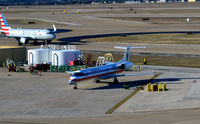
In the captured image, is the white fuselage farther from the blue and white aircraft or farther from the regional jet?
the blue and white aircraft

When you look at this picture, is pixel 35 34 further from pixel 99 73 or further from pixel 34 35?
Result: pixel 99 73

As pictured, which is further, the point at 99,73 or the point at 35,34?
the point at 35,34

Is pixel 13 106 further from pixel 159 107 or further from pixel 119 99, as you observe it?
pixel 159 107

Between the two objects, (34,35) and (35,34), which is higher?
(35,34)

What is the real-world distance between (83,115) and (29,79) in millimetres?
24117

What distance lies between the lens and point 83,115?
40.9 m

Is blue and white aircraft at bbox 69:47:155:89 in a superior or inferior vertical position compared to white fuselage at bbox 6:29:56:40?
inferior

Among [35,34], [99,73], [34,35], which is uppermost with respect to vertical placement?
[35,34]

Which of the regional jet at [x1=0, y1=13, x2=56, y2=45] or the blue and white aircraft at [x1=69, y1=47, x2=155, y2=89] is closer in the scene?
the blue and white aircraft at [x1=69, y1=47, x2=155, y2=89]

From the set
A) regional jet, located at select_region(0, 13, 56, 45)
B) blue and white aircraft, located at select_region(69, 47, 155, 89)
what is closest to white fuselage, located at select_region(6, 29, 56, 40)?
regional jet, located at select_region(0, 13, 56, 45)

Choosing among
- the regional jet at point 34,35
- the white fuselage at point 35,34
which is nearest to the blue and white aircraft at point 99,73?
the white fuselage at point 35,34

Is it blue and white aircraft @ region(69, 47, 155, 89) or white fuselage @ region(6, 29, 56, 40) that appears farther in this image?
white fuselage @ region(6, 29, 56, 40)

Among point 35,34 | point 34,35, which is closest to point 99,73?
point 35,34

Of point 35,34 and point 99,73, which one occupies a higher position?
point 35,34
